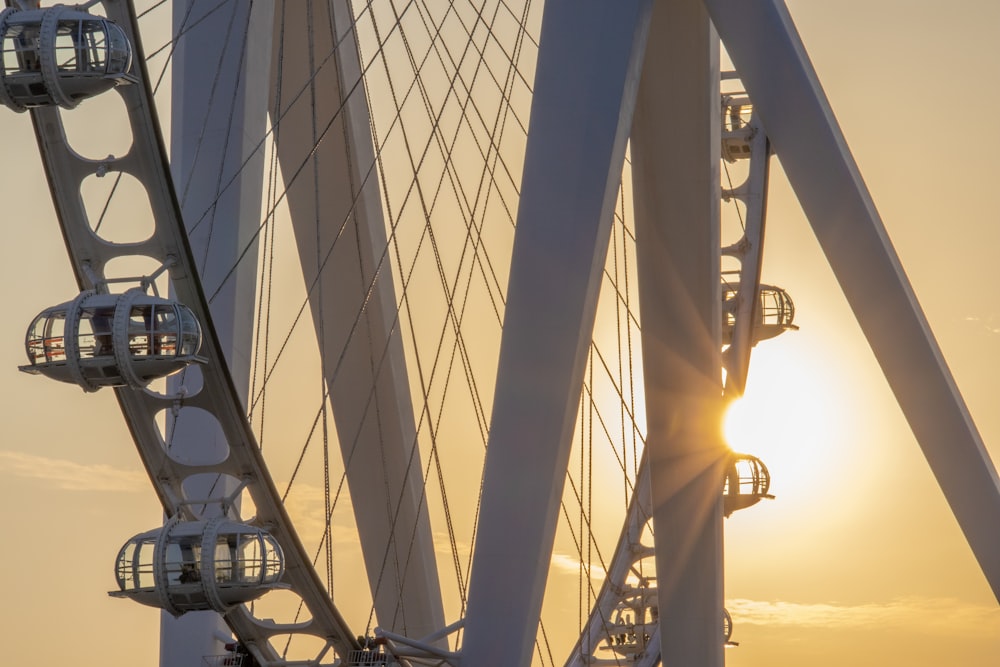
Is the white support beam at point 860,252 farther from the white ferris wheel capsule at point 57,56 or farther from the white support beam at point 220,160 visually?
the white ferris wheel capsule at point 57,56

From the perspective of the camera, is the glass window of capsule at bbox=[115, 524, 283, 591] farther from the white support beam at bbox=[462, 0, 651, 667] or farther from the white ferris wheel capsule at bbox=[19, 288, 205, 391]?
the white support beam at bbox=[462, 0, 651, 667]

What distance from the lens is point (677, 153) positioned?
27.9 m

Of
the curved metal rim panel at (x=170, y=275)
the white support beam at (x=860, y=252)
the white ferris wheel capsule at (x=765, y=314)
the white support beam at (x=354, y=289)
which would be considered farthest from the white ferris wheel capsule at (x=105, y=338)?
the white ferris wheel capsule at (x=765, y=314)

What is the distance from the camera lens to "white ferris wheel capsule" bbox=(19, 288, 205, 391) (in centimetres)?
2111

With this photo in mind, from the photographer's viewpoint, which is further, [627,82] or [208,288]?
[208,288]

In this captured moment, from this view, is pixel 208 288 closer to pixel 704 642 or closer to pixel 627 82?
pixel 627 82

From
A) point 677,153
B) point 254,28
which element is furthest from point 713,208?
point 254,28

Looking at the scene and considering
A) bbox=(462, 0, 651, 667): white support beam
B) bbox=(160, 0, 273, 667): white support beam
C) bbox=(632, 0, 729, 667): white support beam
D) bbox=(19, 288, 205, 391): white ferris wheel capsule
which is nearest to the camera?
bbox=(19, 288, 205, 391): white ferris wheel capsule

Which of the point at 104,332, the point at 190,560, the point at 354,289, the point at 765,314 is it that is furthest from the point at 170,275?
the point at 765,314

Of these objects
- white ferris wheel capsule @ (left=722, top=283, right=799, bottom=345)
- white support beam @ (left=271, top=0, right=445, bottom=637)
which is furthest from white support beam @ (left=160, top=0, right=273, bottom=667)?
white ferris wheel capsule @ (left=722, top=283, right=799, bottom=345)

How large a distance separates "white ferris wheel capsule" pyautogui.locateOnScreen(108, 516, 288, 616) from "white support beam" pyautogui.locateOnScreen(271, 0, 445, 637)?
9.42m

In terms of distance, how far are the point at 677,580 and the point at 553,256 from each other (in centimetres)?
958

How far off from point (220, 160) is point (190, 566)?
7800 mm

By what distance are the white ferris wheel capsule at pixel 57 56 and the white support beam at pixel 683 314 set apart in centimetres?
855
